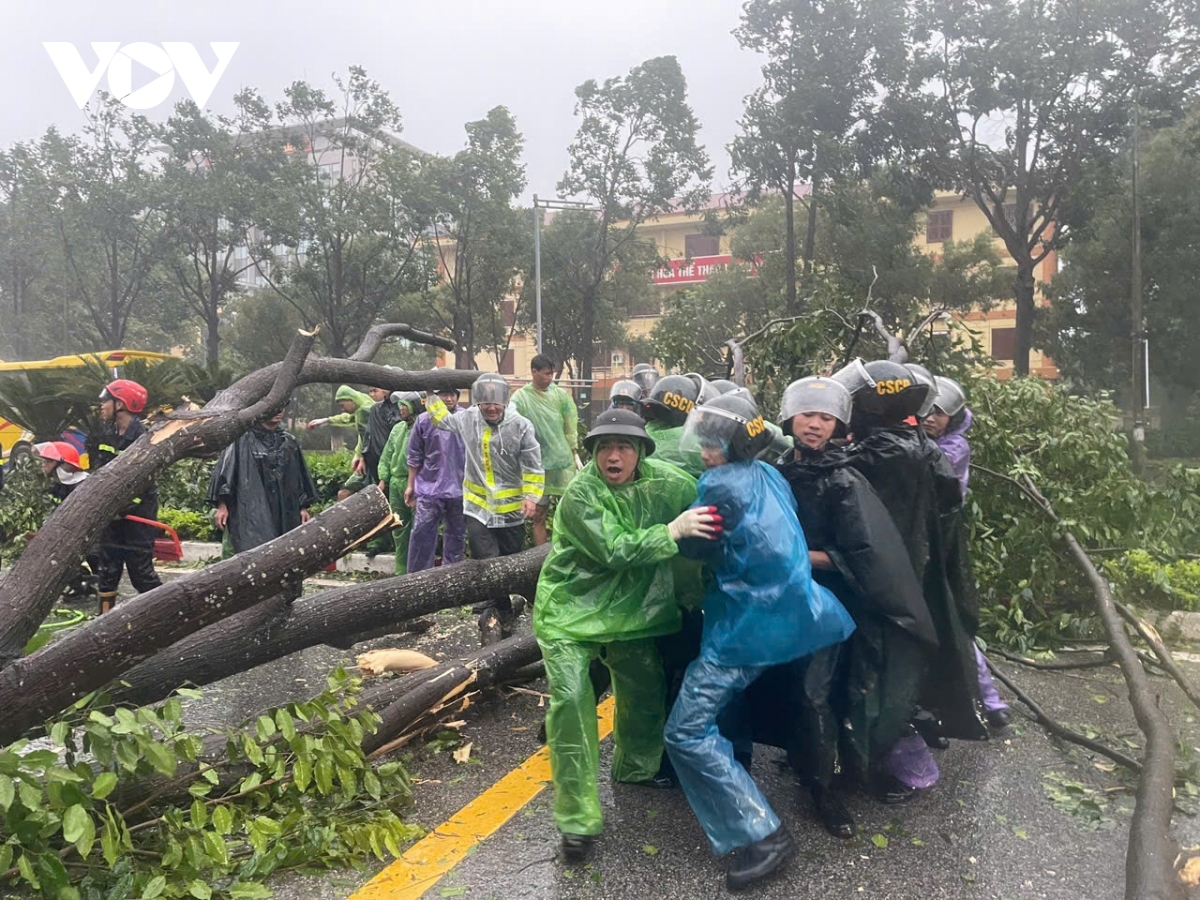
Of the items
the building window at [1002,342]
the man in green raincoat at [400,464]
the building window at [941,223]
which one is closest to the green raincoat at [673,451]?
the man in green raincoat at [400,464]

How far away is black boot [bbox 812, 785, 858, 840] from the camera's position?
310cm

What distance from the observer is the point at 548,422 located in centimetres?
721

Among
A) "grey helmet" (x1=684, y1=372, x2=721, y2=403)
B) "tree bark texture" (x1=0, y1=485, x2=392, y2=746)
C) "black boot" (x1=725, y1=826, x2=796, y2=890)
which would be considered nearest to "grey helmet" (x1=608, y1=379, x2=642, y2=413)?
"grey helmet" (x1=684, y1=372, x2=721, y2=403)

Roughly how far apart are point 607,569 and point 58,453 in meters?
5.18

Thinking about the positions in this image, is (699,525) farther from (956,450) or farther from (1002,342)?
(1002,342)

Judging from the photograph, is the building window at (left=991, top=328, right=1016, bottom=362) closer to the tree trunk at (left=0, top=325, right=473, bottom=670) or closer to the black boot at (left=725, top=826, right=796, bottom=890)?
the tree trunk at (left=0, top=325, right=473, bottom=670)

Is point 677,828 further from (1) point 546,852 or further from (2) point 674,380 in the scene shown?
(2) point 674,380

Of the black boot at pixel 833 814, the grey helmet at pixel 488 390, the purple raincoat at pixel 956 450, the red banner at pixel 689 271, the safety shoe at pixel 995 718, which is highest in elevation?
the red banner at pixel 689 271

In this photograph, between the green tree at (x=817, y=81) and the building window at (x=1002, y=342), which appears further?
the building window at (x=1002, y=342)

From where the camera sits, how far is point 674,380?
187 inches

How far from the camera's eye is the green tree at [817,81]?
1955 cm

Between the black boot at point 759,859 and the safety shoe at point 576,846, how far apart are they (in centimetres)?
44

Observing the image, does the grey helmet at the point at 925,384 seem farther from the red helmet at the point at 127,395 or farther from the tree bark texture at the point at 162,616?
the red helmet at the point at 127,395

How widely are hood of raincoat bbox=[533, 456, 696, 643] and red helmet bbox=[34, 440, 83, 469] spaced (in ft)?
16.2
